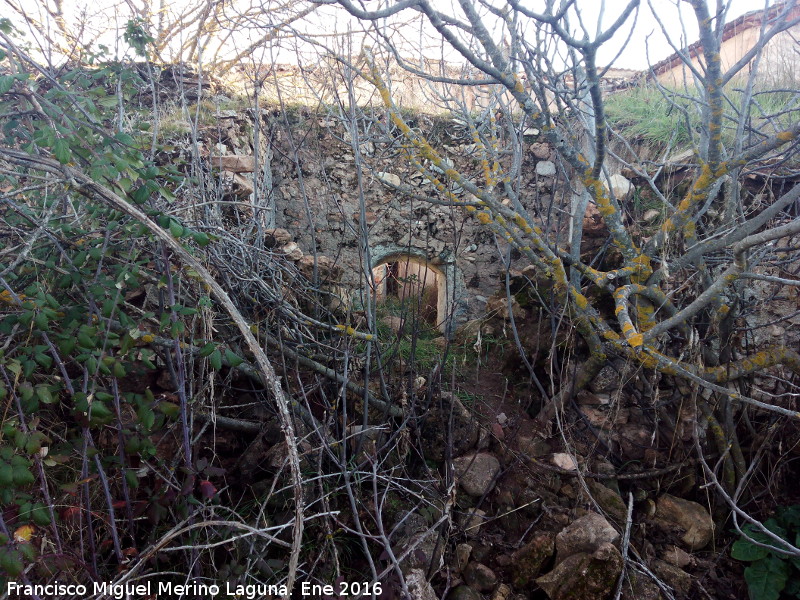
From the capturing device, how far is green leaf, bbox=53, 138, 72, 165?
4.60 feet

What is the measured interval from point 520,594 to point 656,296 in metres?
1.60

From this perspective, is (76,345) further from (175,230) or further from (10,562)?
(10,562)

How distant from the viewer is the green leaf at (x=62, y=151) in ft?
4.60

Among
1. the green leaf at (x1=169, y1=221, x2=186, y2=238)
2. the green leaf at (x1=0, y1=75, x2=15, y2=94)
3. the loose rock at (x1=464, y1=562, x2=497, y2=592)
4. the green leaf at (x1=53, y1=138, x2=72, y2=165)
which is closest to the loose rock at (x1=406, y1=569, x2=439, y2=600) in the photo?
the loose rock at (x1=464, y1=562, x2=497, y2=592)

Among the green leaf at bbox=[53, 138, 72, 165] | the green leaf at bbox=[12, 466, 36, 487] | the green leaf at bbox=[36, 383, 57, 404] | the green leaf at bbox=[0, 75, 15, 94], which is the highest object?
the green leaf at bbox=[0, 75, 15, 94]

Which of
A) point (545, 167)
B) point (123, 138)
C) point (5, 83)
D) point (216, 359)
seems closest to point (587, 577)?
point (216, 359)

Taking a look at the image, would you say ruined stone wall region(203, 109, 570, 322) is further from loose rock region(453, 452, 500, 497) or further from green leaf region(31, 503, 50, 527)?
green leaf region(31, 503, 50, 527)

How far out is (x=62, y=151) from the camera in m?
1.41

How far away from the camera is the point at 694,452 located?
9.37ft

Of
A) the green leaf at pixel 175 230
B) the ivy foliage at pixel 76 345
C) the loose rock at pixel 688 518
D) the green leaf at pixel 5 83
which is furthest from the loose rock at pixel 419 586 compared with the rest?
the green leaf at pixel 5 83

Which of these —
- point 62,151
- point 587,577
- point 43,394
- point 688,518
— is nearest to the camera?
point 62,151

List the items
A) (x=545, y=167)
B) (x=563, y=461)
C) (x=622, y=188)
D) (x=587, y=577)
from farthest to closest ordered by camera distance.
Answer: (x=545, y=167) < (x=622, y=188) < (x=563, y=461) < (x=587, y=577)

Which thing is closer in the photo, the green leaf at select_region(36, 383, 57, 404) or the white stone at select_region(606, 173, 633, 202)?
the green leaf at select_region(36, 383, 57, 404)

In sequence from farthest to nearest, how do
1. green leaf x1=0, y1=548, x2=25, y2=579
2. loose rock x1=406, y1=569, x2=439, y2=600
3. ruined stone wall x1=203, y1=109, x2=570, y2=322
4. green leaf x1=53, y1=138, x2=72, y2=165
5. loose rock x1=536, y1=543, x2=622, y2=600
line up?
ruined stone wall x1=203, y1=109, x2=570, y2=322 → loose rock x1=536, y1=543, x2=622, y2=600 → loose rock x1=406, y1=569, x2=439, y2=600 → green leaf x1=53, y1=138, x2=72, y2=165 → green leaf x1=0, y1=548, x2=25, y2=579
